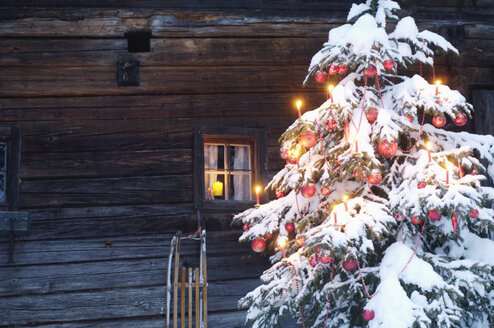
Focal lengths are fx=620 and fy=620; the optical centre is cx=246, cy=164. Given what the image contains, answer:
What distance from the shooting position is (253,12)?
7.71 meters

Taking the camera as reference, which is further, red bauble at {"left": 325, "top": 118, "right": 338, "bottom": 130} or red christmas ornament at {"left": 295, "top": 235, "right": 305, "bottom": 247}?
red christmas ornament at {"left": 295, "top": 235, "right": 305, "bottom": 247}

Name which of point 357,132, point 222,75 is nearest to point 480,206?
point 357,132

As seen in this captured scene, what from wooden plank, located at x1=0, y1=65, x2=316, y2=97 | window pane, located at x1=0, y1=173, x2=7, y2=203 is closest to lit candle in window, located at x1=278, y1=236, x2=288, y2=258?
wooden plank, located at x1=0, y1=65, x2=316, y2=97

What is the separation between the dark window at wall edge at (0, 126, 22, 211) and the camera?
22.7 ft

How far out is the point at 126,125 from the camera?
7.25m

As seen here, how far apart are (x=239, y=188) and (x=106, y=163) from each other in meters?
1.61

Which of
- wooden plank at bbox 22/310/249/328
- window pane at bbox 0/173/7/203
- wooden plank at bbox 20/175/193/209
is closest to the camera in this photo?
wooden plank at bbox 22/310/249/328

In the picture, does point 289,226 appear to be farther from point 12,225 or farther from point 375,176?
point 12,225

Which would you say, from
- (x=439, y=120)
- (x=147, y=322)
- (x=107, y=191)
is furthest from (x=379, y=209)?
(x=107, y=191)

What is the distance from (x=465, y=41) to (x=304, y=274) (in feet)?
14.1

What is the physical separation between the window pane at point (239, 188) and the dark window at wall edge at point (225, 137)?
0.15 meters

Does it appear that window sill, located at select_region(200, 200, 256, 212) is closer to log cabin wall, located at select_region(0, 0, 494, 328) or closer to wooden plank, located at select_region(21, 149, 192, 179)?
log cabin wall, located at select_region(0, 0, 494, 328)

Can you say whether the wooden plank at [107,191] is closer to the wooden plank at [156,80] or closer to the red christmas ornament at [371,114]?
the wooden plank at [156,80]

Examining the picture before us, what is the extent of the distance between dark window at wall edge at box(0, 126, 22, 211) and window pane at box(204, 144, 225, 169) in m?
2.15
